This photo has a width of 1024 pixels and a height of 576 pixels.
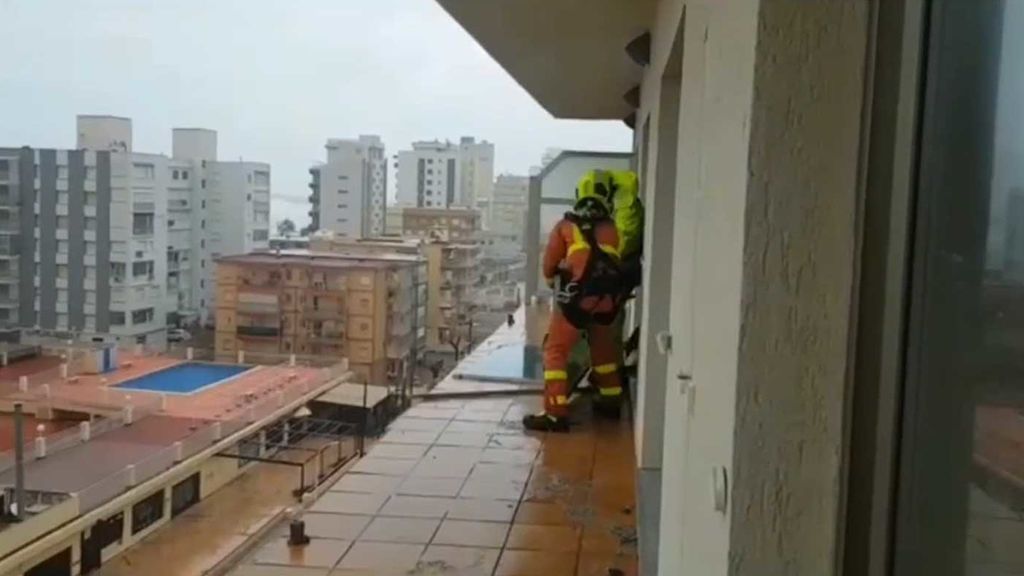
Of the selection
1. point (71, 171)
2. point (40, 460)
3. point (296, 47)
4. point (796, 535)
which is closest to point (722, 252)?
point (796, 535)

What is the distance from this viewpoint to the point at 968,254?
2.78 feet

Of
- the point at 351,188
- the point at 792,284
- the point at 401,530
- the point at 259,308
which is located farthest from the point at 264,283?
the point at 792,284

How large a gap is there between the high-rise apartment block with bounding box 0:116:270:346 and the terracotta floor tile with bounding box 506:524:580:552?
8.80 feet

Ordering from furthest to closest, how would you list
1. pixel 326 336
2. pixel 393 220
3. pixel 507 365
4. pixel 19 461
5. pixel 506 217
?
pixel 506 217 → pixel 393 220 → pixel 326 336 → pixel 507 365 → pixel 19 461

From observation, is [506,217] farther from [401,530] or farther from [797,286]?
[797,286]

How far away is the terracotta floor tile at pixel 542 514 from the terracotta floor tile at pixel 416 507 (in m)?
0.28

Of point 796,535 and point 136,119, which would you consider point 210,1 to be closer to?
point 136,119

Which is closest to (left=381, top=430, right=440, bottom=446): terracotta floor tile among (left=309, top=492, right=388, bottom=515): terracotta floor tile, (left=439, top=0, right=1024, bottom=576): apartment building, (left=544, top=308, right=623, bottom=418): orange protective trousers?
(left=544, top=308, right=623, bottom=418): orange protective trousers

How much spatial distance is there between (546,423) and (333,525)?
4.87ft

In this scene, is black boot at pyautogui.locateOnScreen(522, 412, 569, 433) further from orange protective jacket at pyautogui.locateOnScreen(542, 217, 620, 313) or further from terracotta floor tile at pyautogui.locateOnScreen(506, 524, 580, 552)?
terracotta floor tile at pyautogui.locateOnScreen(506, 524, 580, 552)

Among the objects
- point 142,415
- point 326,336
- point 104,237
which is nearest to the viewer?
point 104,237

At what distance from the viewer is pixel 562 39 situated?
14.1 ft

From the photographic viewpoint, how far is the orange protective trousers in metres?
4.39

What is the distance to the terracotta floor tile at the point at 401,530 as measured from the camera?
322 cm
